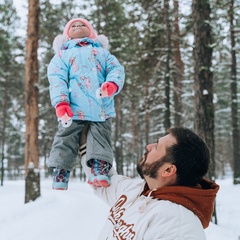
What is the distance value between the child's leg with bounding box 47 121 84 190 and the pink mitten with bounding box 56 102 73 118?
18 cm

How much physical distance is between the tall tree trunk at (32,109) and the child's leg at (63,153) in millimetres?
8096

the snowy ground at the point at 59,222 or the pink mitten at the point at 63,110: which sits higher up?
the pink mitten at the point at 63,110

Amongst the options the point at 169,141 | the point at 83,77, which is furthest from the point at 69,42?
the point at 169,141

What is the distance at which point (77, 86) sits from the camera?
92.0 inches

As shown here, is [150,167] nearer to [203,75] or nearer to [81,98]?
[81,98]

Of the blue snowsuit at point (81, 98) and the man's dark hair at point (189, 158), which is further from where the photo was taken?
the blue snowsuit at point (81, 98)

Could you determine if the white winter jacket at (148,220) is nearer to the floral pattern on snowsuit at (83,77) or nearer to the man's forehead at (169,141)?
the man's forehead at (169,141)

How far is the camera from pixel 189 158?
1859 millimetres

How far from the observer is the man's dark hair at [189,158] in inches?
72.9

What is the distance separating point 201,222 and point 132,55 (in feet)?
60.7

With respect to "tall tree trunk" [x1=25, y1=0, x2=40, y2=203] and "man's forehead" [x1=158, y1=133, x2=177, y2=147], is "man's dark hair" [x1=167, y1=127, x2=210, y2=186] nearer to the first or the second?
"man's forehead" [x1=158, y1=133, x2=177, y2=147]

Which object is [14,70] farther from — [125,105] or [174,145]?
[174,145]

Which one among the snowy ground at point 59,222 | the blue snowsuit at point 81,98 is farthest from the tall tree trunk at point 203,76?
the blue snowsuit at point 81,98

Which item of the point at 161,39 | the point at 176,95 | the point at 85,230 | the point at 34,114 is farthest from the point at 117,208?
the point at 176,95
